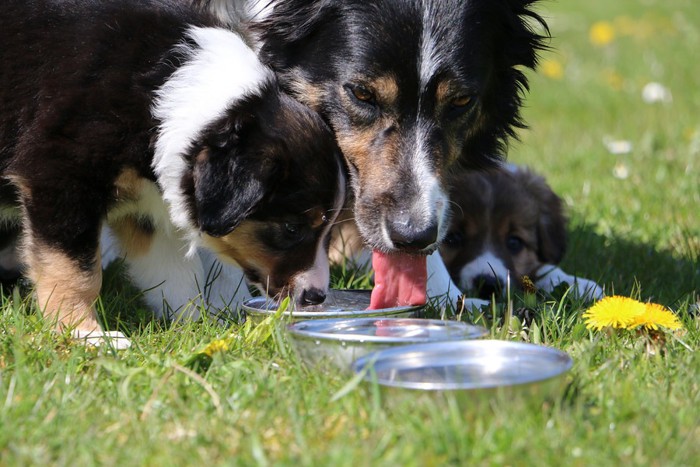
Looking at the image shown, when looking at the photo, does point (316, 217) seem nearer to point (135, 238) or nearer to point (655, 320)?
point (135, 238)

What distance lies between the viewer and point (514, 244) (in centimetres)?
538

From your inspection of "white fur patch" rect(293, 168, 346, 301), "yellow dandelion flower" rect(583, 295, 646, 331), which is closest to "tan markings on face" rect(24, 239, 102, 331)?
"white fur patch" rect(293, 168, 346, 301)

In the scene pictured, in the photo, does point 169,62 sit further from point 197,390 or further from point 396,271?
point 197,390

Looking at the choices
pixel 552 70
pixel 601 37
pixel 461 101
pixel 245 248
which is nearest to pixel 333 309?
pixel 245 248

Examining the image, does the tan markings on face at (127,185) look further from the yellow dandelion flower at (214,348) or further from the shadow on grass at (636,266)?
the shadow on grass at (636,266)

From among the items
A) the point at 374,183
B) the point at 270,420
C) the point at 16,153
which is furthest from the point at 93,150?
the point at 270,420

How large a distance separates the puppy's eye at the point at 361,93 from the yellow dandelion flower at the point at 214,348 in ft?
4.09

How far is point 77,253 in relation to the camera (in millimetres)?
3682

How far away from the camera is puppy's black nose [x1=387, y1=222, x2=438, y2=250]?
3.63m

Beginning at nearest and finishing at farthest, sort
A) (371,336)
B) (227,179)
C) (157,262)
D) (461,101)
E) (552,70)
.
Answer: (371,336) < (227,179) < (461,101) < (157,262) < (552,70)

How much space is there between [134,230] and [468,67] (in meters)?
1.70

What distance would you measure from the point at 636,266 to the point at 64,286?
9.86ft

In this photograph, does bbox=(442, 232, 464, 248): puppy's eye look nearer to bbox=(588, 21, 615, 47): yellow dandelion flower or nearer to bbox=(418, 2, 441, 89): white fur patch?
bbox=(418, 2, 441, 89): white fur patch

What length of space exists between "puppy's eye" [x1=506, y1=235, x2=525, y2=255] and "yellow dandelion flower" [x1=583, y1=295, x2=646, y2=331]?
1.78 m
